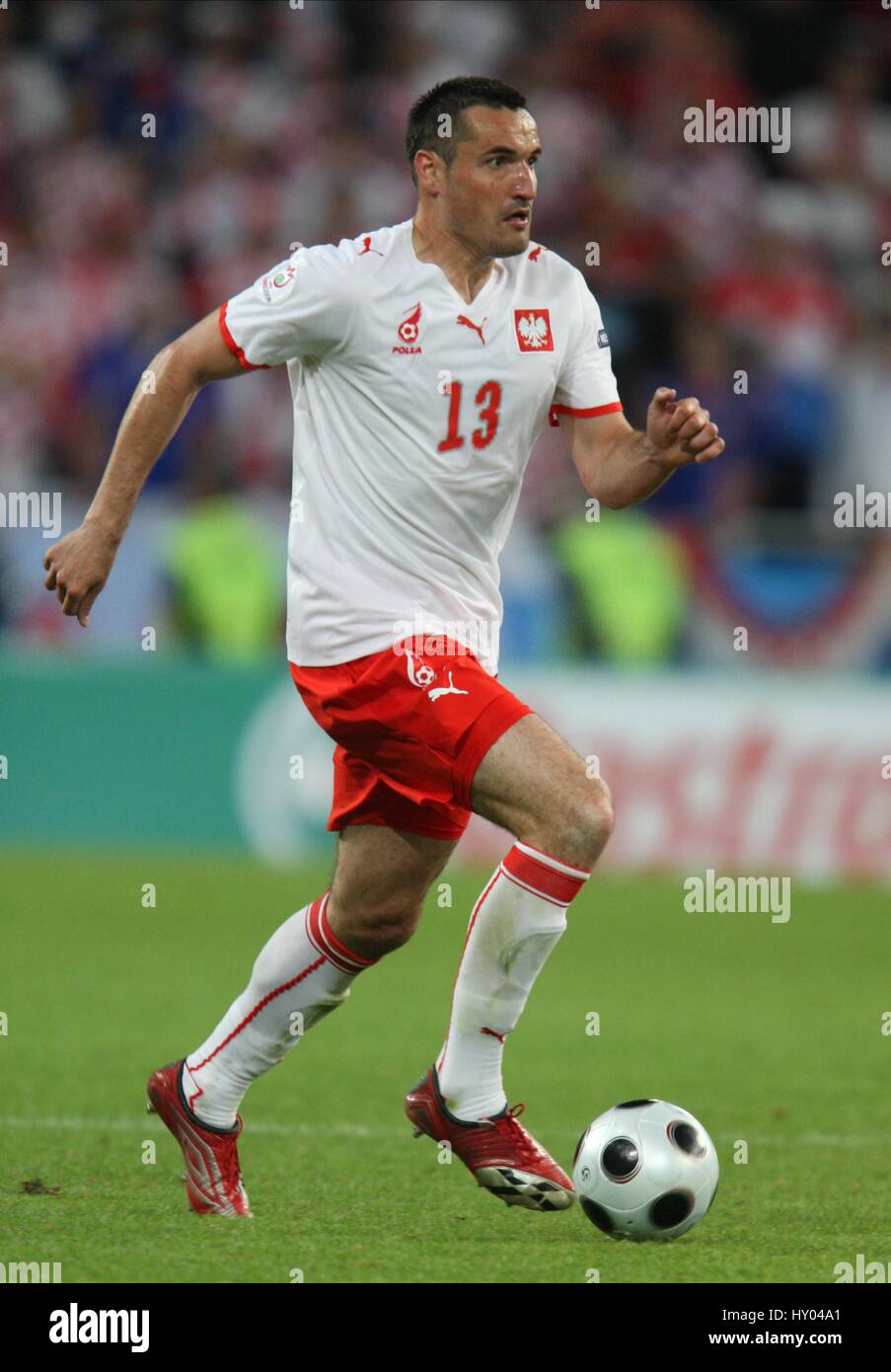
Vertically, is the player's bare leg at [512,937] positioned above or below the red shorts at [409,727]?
below

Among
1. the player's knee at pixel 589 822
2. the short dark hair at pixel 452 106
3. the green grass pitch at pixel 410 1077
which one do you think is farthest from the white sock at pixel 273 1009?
the short dark hair at pixel 452 106

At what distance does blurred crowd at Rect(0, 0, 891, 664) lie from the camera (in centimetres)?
1372

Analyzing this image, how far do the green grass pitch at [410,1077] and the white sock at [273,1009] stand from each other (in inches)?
10.3

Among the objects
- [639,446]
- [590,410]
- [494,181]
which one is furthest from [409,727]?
[494,181]

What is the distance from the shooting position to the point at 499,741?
493 cm

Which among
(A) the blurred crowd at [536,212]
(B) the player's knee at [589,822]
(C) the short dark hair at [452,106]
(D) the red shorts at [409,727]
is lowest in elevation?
(B) the player's knee at [589,822]

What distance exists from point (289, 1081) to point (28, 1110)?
107 centimetres

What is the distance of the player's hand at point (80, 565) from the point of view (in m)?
5.04

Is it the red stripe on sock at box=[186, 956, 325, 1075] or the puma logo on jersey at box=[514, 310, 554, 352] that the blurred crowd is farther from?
the red stripe on sock at box=[186, 956, 325, 1075]

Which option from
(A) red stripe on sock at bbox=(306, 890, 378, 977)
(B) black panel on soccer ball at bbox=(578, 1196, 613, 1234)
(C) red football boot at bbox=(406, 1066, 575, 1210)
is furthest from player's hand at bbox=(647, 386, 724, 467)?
(B) black panel on soccer ball at bbox=(578, 1196, 613, 1234)

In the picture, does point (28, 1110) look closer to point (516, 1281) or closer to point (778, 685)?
point (516, 1281)

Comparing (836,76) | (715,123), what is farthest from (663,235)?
(836,76)

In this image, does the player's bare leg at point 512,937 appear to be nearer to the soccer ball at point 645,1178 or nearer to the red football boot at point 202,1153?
the soccer ball at point 645,1178

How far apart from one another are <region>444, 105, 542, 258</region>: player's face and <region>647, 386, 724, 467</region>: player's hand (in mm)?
524
